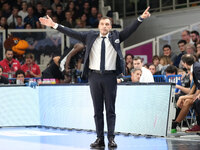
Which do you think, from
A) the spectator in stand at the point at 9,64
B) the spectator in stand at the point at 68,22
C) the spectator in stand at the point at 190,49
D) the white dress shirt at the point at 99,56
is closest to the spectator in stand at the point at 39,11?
the spectator in stand at the point at 68,22

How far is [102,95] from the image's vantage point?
826 centimetres

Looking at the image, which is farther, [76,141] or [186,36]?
[186,36]

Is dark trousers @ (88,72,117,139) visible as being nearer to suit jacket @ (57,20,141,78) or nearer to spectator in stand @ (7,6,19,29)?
suit jacket @ (57,20,141,78)

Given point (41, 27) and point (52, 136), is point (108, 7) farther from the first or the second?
point (52, 136)

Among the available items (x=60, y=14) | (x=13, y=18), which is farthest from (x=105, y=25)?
(x=60, y=14)

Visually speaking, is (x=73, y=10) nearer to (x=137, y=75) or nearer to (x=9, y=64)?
(x=9, y=64)

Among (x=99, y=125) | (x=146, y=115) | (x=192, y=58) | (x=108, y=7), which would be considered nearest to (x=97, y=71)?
(x=99, y=125)

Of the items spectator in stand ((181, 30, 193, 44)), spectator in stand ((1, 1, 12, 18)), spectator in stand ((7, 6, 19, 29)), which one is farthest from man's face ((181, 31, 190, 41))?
spectator in stand ((1, 1, 12, 18))

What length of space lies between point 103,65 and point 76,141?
68.5 inches

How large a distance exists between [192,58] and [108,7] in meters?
10.5

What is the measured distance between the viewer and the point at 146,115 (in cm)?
998

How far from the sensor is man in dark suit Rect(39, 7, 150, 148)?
8.10m

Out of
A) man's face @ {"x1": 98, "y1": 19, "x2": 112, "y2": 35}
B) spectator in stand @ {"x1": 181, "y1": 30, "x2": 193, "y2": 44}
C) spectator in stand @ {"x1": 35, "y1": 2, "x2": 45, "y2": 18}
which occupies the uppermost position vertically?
spectator in stand @ {"x1": 35, "y1": 2, "x2": 45, "y2": 18}

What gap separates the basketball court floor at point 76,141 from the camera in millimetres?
8156
